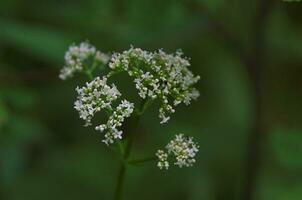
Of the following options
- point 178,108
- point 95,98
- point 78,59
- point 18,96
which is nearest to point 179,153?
point 95,98

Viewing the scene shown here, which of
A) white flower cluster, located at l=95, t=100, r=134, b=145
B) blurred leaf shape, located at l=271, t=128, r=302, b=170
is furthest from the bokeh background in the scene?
white flower cluster, located at l=95, t=100, r=134, b=145

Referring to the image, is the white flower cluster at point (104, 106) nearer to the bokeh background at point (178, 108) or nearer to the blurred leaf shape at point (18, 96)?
the bokeh background at point (178, 108)

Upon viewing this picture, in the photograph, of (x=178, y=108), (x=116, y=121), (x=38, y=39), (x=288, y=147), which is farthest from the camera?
(x=178, y=108)

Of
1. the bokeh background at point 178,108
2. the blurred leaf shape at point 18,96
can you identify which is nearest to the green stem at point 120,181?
the bokeh background at point 178,108

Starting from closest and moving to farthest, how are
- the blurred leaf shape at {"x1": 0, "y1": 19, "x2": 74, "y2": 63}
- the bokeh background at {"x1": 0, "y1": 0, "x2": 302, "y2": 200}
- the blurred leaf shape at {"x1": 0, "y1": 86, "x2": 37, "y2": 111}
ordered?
the bokeh background at {"x1": 0, "y1": 0, "x2": 302, "y2": 200}, the blurred leaf shape at {"x1": 0, "y1": 86, "x2": 37, "y2": 111}, the blurred leaf shape at {"x1": 0, "y1": 19, "x2": 74, "y2": 63}

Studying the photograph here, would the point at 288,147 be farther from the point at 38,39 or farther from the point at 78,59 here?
the point at 38,39

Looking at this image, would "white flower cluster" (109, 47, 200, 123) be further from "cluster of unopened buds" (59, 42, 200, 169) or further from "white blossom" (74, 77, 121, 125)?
"white blossom" (74, 77, 121, 125)
